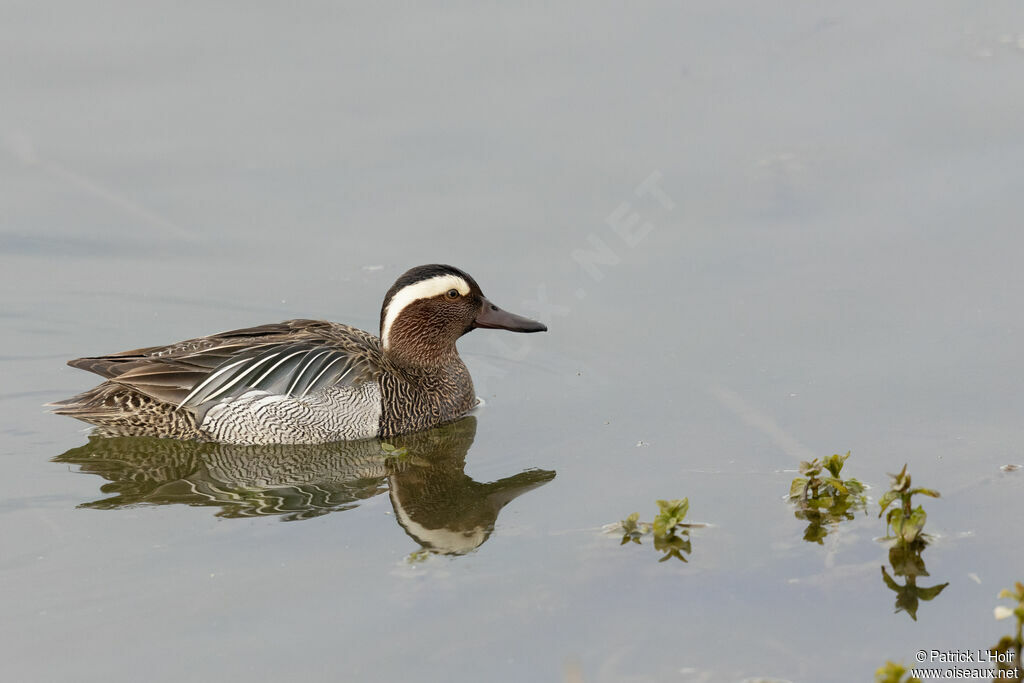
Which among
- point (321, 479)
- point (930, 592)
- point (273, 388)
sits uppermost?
point (273, 388)

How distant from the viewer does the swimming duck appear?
938cm

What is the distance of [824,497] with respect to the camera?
24.7 feet

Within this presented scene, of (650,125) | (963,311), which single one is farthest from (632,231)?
(963,311)

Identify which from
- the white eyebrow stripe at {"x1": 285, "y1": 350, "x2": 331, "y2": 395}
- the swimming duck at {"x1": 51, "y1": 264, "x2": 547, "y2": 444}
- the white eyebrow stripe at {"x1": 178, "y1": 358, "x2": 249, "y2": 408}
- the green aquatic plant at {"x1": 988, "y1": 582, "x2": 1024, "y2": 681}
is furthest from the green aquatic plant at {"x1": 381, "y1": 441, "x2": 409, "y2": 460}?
the green aquatic plant at {"x1": 988, "y1": 582, "x2": 1024, "y2": 681}

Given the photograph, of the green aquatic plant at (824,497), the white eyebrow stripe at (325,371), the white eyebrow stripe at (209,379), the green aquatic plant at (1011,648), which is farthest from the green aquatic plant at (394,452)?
the green aquatic plant at (1011,648)

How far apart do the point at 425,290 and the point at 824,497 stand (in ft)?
11.6

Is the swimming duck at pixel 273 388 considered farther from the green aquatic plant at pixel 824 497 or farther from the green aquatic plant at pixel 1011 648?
the green aquatic plant at pixel 1011 648

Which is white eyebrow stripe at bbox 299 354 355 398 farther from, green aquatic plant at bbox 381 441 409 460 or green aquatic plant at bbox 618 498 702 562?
green aquatic plant at bbox 618 498 702 562

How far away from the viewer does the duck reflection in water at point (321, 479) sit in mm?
8031

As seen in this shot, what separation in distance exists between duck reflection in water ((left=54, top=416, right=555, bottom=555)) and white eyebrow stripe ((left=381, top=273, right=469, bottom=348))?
36.3 inches

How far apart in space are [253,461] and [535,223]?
3544 mm

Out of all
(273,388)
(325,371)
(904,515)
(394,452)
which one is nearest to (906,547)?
(904,515)

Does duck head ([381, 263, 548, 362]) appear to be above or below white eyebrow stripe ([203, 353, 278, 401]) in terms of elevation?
above

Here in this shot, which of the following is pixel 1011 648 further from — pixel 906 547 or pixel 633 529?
pixel 633 529
